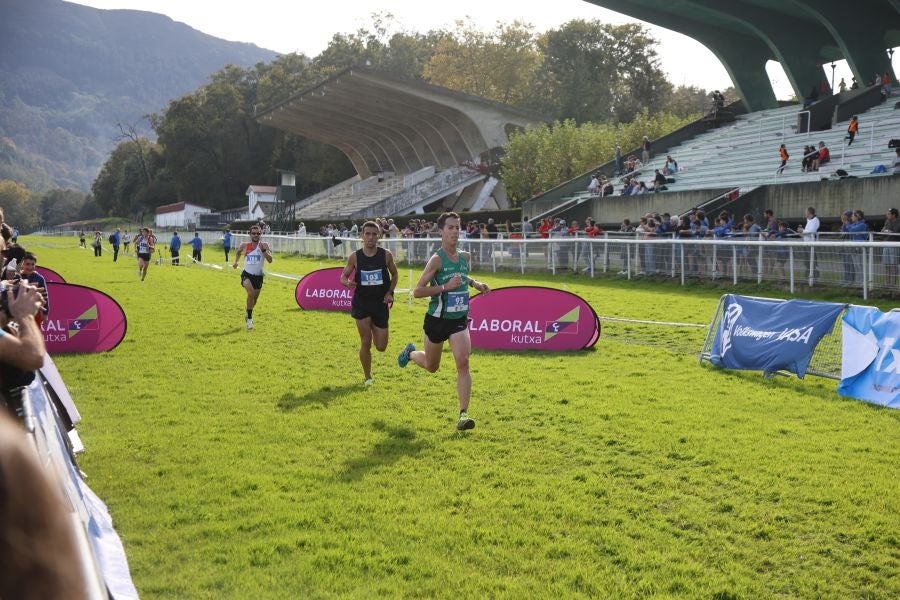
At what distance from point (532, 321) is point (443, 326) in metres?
4.89

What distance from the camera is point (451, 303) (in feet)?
27.5

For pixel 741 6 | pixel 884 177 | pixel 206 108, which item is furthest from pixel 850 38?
pixel 206 108

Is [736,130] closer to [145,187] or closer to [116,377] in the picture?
[116,377]

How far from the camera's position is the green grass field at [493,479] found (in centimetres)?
476

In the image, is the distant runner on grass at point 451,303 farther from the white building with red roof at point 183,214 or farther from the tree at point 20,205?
the tree at point 20,205

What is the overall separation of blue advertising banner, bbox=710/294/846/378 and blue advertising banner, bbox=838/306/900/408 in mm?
360

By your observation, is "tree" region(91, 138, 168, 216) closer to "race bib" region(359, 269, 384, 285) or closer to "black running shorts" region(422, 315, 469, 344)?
"race bib" region(359, 269, 384, 285)

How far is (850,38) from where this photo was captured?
36.3 meters

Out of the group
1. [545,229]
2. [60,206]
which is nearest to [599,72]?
[545,229]

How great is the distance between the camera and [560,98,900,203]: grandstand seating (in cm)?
2762

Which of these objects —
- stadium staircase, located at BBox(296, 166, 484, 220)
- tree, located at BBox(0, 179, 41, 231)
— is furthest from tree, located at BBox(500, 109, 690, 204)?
tree, located at BBox(0, 179, 41, 231)

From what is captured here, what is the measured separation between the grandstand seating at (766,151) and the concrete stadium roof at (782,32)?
276cm

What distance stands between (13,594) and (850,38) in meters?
41.1

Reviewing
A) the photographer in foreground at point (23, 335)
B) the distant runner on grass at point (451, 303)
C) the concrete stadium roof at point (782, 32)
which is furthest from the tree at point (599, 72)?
the photographer in foreground at point (23, 335)
